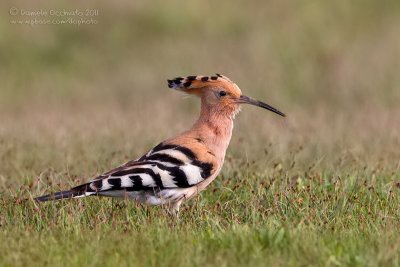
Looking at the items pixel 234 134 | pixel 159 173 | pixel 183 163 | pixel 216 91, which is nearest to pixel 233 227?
pixel 159 173

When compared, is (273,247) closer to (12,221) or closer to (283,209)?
(283,209)

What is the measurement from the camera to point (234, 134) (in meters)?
10.1

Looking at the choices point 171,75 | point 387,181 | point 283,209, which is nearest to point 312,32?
point 171,75

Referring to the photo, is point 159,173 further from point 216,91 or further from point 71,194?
point 216,91

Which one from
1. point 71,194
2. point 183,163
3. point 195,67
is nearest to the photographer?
point 71,194

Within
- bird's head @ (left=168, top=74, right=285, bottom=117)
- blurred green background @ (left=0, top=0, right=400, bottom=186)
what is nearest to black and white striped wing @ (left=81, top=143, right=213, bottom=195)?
bird's head @ (left=168, top=74, right=285, bottom=117)

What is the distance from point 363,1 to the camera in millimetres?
15734

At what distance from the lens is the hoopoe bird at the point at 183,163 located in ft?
20.2

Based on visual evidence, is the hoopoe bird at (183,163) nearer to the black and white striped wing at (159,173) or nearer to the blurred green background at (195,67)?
the black and white striped wing at (159,173)

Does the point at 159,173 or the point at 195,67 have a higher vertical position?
the point at 195,67

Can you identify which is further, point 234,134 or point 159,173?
point 234,134

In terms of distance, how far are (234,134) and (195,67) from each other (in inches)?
168

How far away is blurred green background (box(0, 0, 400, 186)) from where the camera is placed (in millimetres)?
10844

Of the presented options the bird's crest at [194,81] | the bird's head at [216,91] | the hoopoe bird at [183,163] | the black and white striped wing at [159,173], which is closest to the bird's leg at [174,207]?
the hoopoe bird at [183,163]
